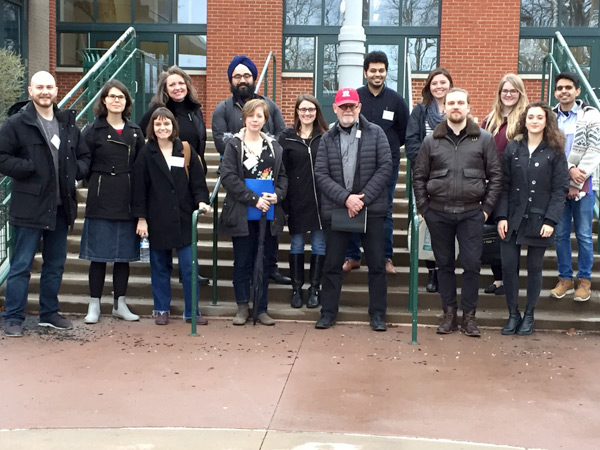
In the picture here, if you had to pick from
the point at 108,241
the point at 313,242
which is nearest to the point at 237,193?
the point at 313,242

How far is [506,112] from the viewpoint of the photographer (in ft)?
24.1

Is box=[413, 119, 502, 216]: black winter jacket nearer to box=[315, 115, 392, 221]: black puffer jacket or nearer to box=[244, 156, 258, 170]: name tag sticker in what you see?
box=[315, 115, 392, 221]: black puffer jacket

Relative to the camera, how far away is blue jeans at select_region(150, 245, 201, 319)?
7.23m

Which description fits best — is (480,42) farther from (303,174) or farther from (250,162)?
(250,162)

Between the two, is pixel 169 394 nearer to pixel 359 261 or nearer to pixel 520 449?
pixel 520 449

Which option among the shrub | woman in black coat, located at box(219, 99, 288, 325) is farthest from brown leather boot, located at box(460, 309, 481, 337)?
the shrub

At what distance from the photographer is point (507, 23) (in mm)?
13820

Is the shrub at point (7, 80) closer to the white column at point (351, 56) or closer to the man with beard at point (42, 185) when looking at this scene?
the man with beard at point (42, 185)

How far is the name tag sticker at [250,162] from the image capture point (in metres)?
7.09

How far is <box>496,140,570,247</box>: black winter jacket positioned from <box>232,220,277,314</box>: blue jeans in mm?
2090

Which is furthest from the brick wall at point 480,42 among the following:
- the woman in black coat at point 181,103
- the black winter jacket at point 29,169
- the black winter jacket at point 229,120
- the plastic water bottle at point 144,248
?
the black winter jacket at point 29,169

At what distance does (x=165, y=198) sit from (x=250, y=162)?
0.80m

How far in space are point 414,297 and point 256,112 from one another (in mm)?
2036

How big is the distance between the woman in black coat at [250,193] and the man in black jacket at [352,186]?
40cm
